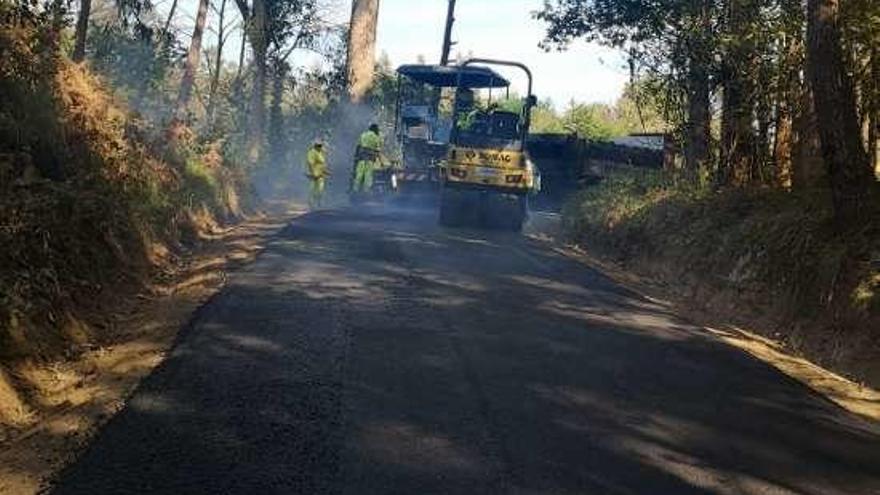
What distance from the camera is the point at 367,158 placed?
2359 centimetres

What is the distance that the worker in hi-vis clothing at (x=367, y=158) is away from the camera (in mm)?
23453

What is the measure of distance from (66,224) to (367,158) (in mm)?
15386

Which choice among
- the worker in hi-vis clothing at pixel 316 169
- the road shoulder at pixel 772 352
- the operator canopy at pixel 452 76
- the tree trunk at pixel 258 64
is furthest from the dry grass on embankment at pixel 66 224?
the tree trunk at pixel 258 64

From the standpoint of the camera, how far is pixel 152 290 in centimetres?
984

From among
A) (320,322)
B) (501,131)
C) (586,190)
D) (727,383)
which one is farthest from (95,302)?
(586,190)

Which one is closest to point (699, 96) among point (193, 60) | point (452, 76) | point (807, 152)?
point (807, 152)

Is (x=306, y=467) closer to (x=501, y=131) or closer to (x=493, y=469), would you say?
(x=493, y=469)

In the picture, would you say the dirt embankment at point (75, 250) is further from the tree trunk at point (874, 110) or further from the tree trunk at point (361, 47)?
the tree trunk at point (361, 47)

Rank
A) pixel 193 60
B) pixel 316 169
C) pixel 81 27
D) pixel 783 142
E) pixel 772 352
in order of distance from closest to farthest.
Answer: pixel 772 352 < pixel 783 142 < pixel 81 27 < pixel 316 169 < pixel 193 60

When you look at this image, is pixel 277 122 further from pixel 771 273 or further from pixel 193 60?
pixel 771 273

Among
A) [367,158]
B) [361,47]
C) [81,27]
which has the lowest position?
[367,158]

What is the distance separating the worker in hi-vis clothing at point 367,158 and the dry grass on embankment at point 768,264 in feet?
27.8

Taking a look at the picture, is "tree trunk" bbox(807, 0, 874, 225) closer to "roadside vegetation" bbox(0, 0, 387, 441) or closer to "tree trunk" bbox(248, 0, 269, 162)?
"roadside vegetation" bbox(0, 0, 387, 441)

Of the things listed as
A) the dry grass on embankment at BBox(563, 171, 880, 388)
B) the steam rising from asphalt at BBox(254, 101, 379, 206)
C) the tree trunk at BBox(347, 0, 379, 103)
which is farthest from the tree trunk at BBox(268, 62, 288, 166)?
the dry grass on embankment at BBox(563, 171, 880, 388)
